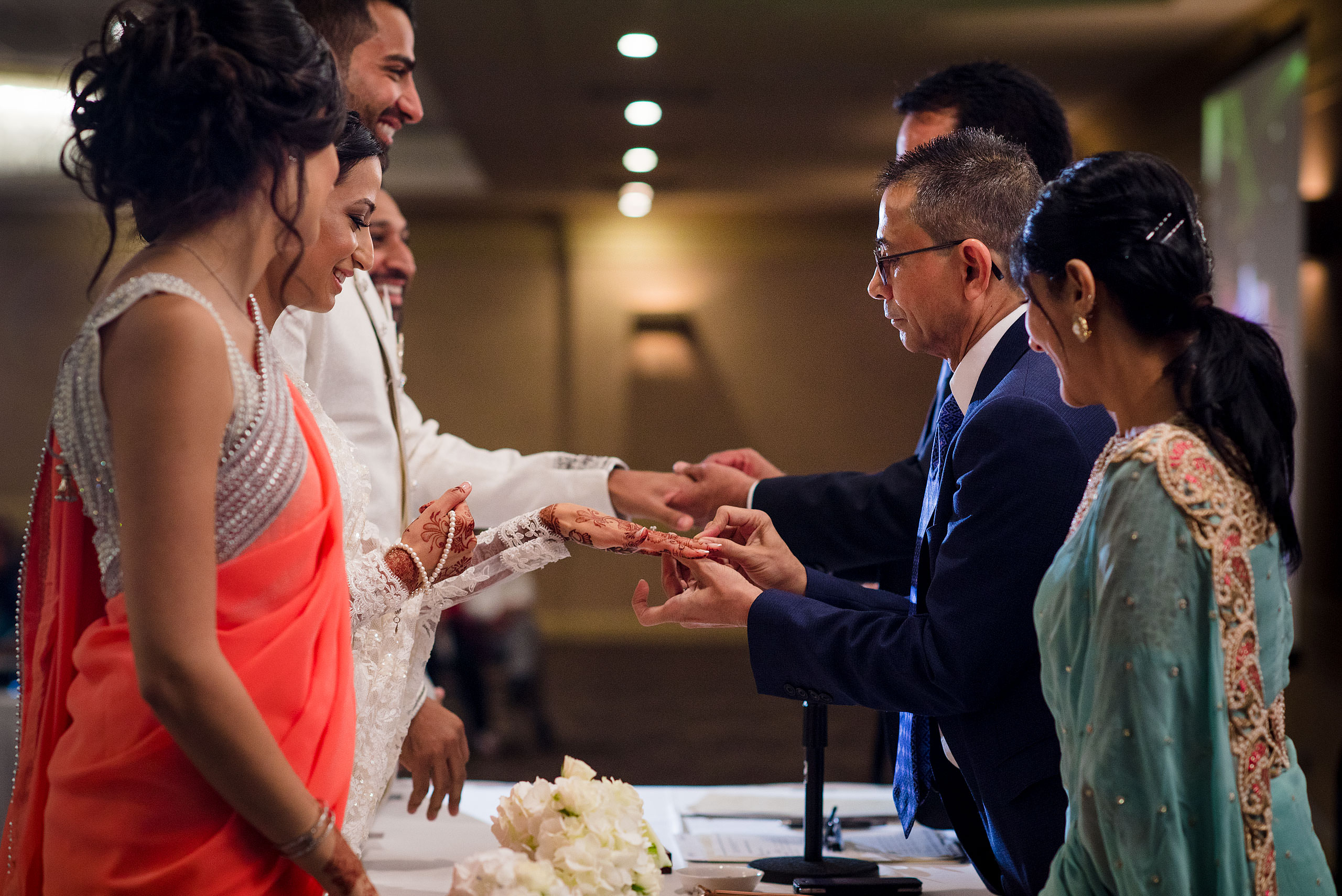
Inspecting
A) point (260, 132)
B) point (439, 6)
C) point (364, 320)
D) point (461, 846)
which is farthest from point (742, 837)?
point (439, 6)

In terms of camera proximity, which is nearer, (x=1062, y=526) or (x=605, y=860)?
(x=605, y=860)

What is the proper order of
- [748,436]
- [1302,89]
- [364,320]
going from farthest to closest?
[748,436] → [1302,89] → [364,320]

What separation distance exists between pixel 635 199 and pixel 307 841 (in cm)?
897

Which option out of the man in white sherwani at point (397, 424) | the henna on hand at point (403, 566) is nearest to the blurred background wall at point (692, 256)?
the man in white sherwani at point (397, 424)

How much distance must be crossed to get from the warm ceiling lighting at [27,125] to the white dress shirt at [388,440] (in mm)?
5302

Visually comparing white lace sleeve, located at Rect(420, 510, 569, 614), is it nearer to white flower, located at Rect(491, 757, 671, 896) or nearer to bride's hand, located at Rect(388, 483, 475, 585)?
bride's hand, located at Rect(388, 483, 475, 585)

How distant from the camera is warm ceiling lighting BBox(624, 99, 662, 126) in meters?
7.29

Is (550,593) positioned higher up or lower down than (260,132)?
lower down

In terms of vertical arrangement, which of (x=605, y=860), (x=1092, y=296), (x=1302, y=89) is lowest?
(x=605, y=860)

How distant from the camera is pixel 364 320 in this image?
2.13 meters

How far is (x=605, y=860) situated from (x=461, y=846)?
96 cm

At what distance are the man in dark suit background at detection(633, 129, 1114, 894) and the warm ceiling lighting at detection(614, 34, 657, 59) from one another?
465 centimetres

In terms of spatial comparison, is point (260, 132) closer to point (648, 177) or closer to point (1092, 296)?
point (1092, 296)

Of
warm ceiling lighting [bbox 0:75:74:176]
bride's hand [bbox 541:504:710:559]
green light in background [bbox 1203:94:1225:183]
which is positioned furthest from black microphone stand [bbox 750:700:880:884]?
warm ceiling lighting [bbox 0:75:74:176]
